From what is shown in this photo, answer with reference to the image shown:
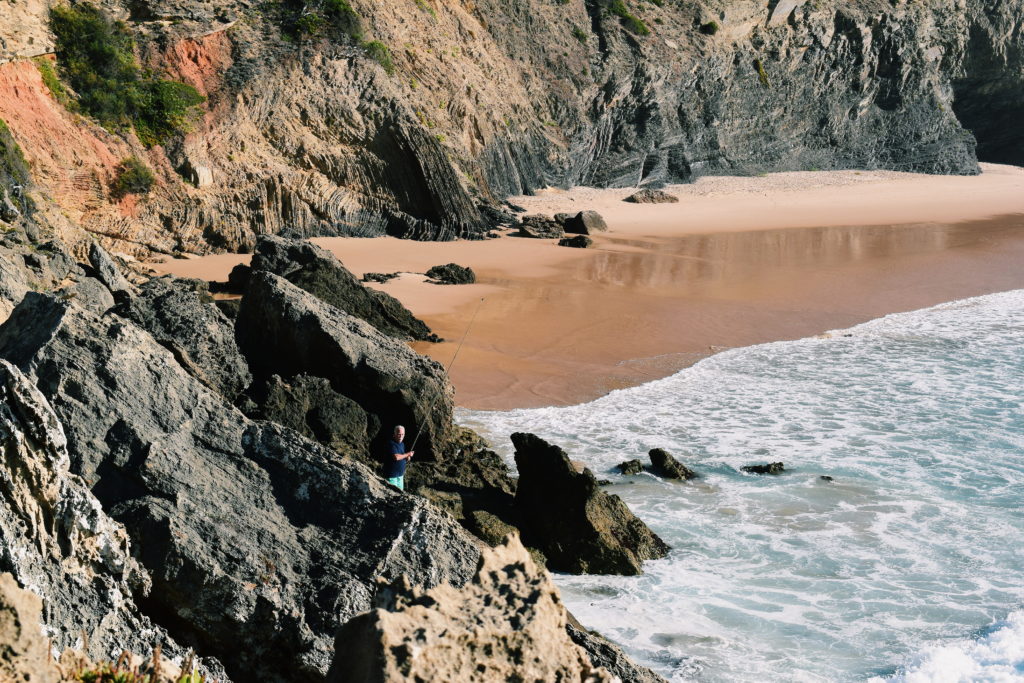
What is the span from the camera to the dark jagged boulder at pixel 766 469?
10.9 metres

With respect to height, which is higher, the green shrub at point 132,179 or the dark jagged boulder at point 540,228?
the green shrub at point 132,179

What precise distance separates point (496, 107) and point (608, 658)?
28191 millimetres

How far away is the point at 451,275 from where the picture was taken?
66.9 ft

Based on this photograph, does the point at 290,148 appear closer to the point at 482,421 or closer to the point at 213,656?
the point at 482,421

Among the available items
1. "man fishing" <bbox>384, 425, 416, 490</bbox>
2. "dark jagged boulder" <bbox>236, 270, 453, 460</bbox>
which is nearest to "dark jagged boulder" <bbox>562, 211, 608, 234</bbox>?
"dark jagged boulder" <bbox>236, 270, 453, 460</bbox>

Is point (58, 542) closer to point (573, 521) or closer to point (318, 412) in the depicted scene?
point (573, 521)

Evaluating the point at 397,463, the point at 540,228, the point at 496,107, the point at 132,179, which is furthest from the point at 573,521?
the point at 496,107

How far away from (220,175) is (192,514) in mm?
19495

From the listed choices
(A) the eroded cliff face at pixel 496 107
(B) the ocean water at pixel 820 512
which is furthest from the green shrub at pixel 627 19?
(B) the ocean water at pixel 820 512

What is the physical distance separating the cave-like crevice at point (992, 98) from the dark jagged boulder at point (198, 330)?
168 feet

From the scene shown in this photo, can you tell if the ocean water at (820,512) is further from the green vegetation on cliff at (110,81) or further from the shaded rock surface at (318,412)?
the green vegetation on cliff at (110,81)

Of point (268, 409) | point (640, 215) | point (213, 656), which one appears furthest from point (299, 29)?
point (213, 656)

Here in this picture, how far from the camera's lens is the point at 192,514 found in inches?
188

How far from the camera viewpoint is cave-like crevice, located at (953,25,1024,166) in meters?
51.1
